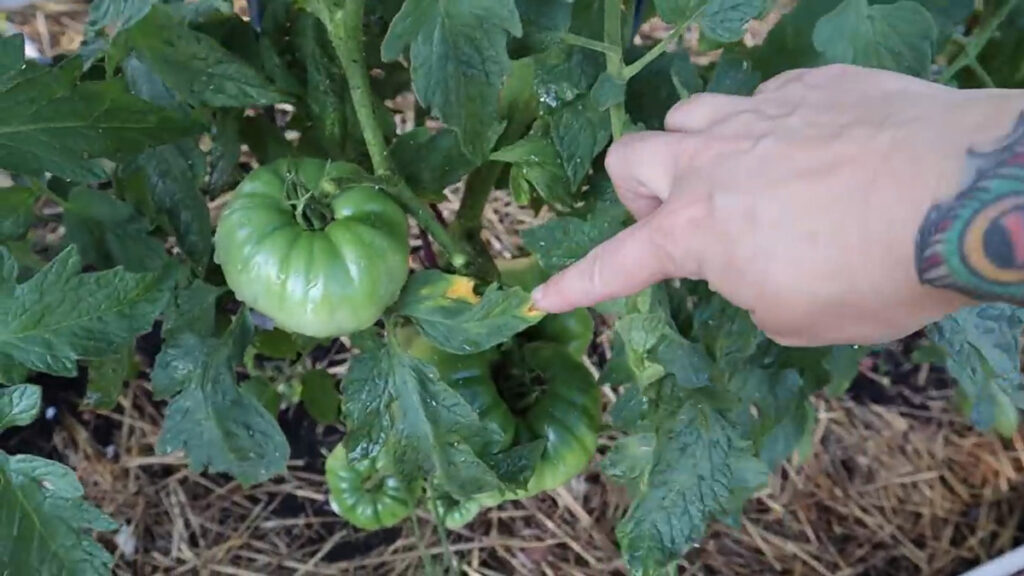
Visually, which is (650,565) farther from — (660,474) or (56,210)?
(56,210)

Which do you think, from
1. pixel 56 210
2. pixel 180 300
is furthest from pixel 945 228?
pixel 56 210

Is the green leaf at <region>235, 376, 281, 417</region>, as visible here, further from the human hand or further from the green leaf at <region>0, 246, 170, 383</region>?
the human hand

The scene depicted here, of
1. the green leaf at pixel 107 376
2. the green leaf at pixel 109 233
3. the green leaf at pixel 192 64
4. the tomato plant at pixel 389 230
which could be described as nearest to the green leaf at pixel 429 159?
the tomato plant at pixel 389 230

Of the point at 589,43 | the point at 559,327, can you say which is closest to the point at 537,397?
the point at 559,327

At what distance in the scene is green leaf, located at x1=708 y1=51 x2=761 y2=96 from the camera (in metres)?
0.72

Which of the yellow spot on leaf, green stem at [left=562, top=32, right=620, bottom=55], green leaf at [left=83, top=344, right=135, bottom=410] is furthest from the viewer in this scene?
green leaf at [left=83, top=344, right=135, bottom=410]

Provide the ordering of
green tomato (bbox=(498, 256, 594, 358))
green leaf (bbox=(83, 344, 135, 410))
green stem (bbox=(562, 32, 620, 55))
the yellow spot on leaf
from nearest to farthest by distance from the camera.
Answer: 1. green stem (bbox=(562, 32, 620, 55))
2. the yellow spot on leaf
3. green leaf (bbox=(83, 344, 135, 410))
4. green tomato (bbox=(498, 256, 594, 358))

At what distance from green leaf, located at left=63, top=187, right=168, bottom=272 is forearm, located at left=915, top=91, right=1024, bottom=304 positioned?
557 mm

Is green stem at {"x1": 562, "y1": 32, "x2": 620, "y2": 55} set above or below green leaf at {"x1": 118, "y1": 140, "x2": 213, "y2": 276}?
above

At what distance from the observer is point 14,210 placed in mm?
747

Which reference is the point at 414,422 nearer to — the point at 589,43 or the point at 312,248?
the point at 312,248

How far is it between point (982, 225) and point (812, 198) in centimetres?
8

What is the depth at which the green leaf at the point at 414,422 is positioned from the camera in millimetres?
718

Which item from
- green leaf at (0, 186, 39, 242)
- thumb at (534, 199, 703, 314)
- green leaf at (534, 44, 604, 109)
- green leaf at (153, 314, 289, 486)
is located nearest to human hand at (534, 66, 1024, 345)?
thumb at (534, 199, 703, 314)
